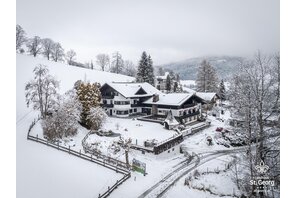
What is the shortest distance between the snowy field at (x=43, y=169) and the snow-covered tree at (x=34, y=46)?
270 mm

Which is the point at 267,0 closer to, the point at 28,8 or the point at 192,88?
the point at 28,8

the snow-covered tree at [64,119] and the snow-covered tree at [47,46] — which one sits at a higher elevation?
the snow-covered tree at [47,46]

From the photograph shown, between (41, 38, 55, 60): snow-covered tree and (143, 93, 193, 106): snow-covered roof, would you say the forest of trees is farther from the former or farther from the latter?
(143, 93, 193, 106): snow-covered roof

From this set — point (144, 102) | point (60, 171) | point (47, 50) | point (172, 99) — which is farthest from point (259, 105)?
point (144, 102)

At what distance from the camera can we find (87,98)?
18188 mm

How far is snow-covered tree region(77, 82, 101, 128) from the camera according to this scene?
1762 cm

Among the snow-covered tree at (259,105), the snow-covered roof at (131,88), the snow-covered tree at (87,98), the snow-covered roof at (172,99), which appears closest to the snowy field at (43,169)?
the snow-covered tree at (259,105)

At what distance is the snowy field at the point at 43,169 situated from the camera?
663 cm

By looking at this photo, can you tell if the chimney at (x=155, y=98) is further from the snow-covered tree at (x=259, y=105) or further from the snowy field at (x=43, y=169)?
the snow-covered tree at (x=259, y=105)

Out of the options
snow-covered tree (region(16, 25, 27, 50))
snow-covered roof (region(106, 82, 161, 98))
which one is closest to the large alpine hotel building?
snow-covered roof (region(106, 82, 161, 98))

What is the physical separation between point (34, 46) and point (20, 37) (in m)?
0.80
